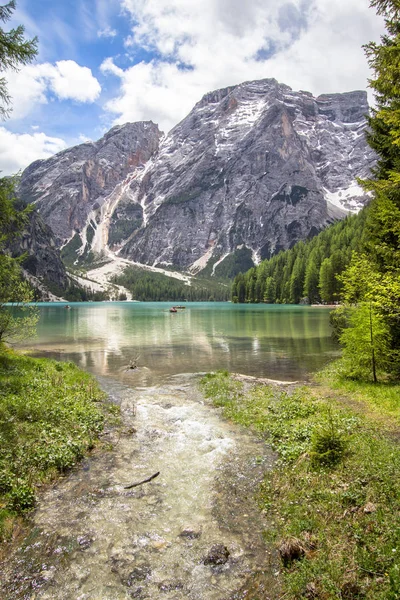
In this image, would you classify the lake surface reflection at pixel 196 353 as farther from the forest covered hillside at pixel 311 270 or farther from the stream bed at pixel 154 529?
the forest covered hillside at pixel 311 270

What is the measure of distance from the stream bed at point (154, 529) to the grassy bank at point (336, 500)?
635 mm

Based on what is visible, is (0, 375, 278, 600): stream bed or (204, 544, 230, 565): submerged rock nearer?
(0, 375, 278, 600): stream bed

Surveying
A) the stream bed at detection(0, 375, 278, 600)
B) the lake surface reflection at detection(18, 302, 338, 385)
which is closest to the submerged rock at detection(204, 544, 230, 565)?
the stream bed at detection(0, 375, 278, 600)

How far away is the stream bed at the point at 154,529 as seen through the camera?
7027 millimetres

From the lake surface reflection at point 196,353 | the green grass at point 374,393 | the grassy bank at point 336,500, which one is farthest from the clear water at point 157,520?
the lake surface reflection at point 196,353

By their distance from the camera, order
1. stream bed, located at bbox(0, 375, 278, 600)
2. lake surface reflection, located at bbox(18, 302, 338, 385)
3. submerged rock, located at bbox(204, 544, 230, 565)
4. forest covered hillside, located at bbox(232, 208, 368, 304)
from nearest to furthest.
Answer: stream bed, located at bbox(0, 375, 278, 600)
submerged rock, located at bbox(204, 544, 230, 565)
lake surface reflection, located at bbox(18, 302, 338, 385)
forest covered hillside, located at bbox(232, 208, 368, 304)

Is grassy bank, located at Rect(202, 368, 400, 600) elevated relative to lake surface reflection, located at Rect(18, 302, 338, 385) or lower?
elevated

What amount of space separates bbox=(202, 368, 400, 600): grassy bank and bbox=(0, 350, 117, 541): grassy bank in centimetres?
701

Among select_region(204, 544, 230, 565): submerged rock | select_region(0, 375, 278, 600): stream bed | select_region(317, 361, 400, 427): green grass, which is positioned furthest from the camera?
select_region(317, 361, 400, 427): green grass

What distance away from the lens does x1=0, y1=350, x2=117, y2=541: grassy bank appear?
1007 cm

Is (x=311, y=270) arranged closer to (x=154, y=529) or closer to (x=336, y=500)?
(x=336, y=500)

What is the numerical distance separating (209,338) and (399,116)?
154 ft

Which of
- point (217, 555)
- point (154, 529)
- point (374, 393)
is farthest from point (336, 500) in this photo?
point (374, 393)

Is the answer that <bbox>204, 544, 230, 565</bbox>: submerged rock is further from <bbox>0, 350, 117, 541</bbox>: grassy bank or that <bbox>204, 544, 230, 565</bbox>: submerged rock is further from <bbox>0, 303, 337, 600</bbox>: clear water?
<bbox>0, 350, 117, 541</bbox>: grassy bank
